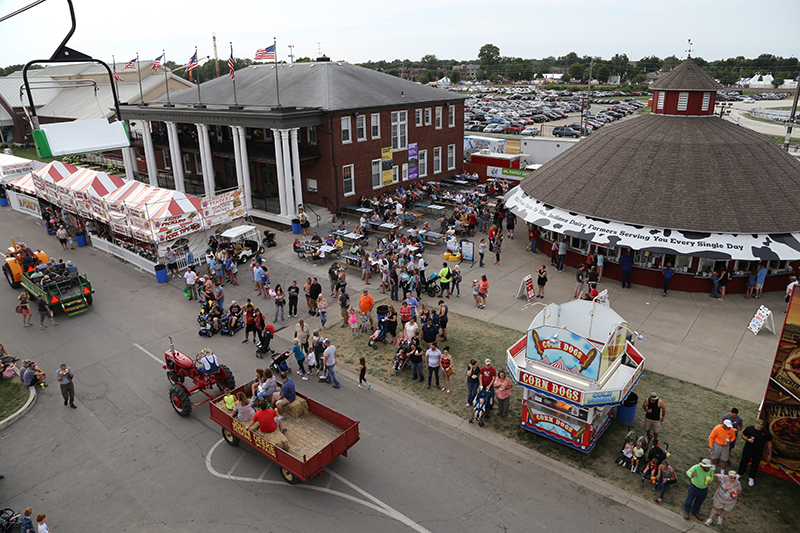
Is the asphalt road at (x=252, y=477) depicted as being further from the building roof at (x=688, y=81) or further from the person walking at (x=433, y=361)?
the building roof at (x=688, y=81)

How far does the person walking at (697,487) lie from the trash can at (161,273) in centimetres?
2255

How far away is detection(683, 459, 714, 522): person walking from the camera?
33.5ft

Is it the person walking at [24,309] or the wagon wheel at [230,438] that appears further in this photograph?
the person walking at [24,309]

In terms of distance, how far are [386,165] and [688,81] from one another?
19.4 meters

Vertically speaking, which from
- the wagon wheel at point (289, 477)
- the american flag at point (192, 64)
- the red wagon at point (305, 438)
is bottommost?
the wagon wheel at point (289, 477)

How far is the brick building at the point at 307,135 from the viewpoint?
3266cm

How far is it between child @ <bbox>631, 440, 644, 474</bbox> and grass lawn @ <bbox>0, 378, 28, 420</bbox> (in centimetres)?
1675

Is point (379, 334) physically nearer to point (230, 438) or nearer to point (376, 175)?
point (230, 438)

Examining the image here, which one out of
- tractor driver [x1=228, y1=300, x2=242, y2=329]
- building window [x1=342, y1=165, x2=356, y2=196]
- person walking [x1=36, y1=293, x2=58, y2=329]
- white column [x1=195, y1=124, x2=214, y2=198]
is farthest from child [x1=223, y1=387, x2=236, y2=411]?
white column [x1=195, y1=124, x2=214, y2=198]

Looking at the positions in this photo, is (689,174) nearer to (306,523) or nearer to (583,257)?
(583,257)

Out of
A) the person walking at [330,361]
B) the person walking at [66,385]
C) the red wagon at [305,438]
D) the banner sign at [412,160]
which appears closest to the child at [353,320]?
the person walking at [330,361]

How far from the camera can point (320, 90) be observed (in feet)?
115

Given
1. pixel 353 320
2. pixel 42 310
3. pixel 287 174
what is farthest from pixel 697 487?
pixel 287 174

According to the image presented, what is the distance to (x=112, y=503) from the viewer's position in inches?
453
